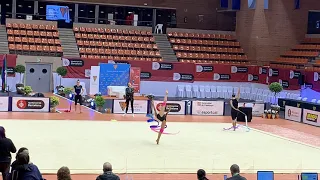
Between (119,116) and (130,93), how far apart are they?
1535mm

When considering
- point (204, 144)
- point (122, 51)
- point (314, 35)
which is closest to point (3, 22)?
point (122, 51)

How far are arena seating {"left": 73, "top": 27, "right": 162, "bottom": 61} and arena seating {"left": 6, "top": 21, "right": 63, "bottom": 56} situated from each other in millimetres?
2063

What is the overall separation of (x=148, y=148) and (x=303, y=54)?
1106 inches

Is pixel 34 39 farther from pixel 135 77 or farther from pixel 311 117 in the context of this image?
pixel 311 117

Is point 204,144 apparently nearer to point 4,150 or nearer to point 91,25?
point 4,150

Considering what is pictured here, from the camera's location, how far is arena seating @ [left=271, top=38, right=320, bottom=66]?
145 feet

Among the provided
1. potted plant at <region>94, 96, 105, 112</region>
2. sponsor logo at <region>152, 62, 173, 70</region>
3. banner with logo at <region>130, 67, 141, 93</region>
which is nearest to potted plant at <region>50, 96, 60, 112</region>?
potted plant at <region>94, 96, 105, 112</region>

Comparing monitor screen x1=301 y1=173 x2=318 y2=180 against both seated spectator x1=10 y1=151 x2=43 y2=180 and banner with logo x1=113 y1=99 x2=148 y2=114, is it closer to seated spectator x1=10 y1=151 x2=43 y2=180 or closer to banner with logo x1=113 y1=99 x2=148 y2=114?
seated spectator x1=10 y1=151 x2=43 y2=180

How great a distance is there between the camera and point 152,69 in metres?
43.8

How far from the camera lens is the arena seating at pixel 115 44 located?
4598 cm

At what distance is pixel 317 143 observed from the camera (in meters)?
23.7

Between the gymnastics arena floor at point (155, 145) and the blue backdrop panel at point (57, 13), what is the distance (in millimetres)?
20777

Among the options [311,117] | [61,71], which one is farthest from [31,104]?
[311,117]

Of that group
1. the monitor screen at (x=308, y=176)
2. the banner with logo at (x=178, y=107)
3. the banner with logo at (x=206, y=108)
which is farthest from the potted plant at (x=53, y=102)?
the monitor screen at (x=308, y=176)
